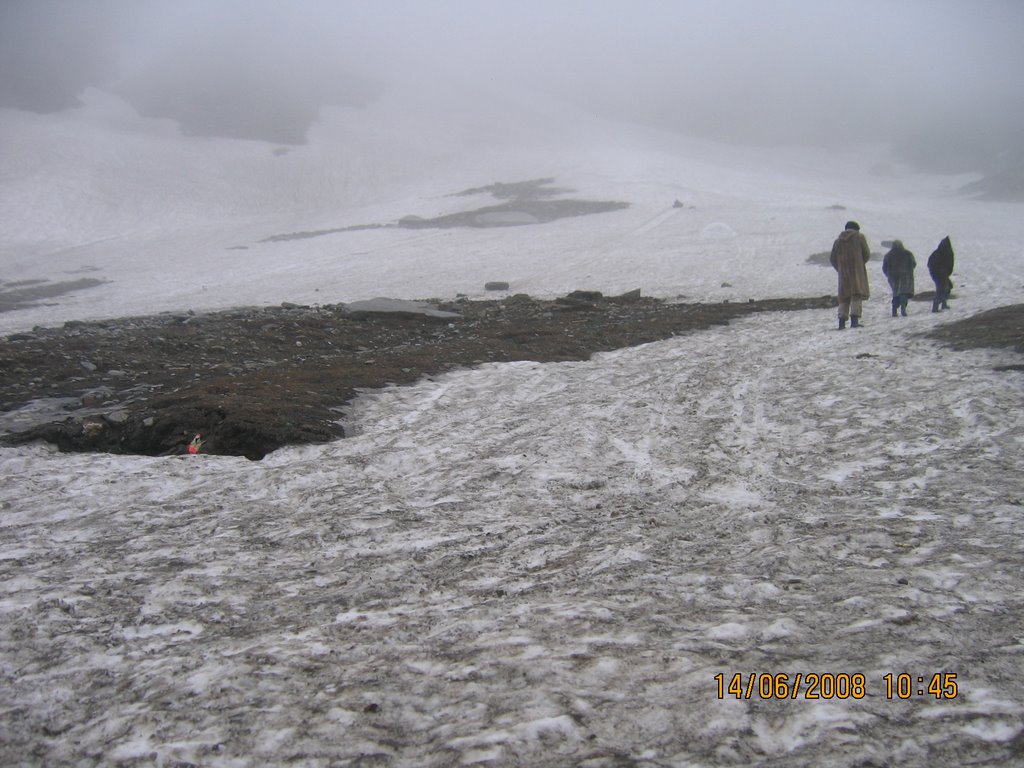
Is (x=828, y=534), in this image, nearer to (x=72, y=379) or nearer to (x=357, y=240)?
(x=72, y=379)

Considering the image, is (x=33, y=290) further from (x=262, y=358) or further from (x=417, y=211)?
(x=417, y=211)

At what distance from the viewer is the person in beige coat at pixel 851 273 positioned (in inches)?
494

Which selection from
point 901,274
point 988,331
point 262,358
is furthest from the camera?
point 901,274

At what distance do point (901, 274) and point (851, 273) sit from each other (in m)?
1.98

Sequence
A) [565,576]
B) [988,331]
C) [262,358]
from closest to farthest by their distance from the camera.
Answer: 1. [565,576]
2. [988,331]
3. [262,358]

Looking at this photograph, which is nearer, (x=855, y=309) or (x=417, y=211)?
(x=855, y=309)

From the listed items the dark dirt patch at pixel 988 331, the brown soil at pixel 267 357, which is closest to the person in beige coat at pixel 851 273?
the dark dirt patch at pixel 988 331

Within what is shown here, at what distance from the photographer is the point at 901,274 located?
13.8 metres

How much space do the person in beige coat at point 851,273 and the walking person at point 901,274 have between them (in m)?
1.43

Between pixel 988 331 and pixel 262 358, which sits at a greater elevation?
pixel 262 358

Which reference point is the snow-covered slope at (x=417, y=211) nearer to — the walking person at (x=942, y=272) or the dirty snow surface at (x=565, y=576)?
the walking person at (x=942, y=272)

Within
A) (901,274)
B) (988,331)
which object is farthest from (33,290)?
(988,331)
